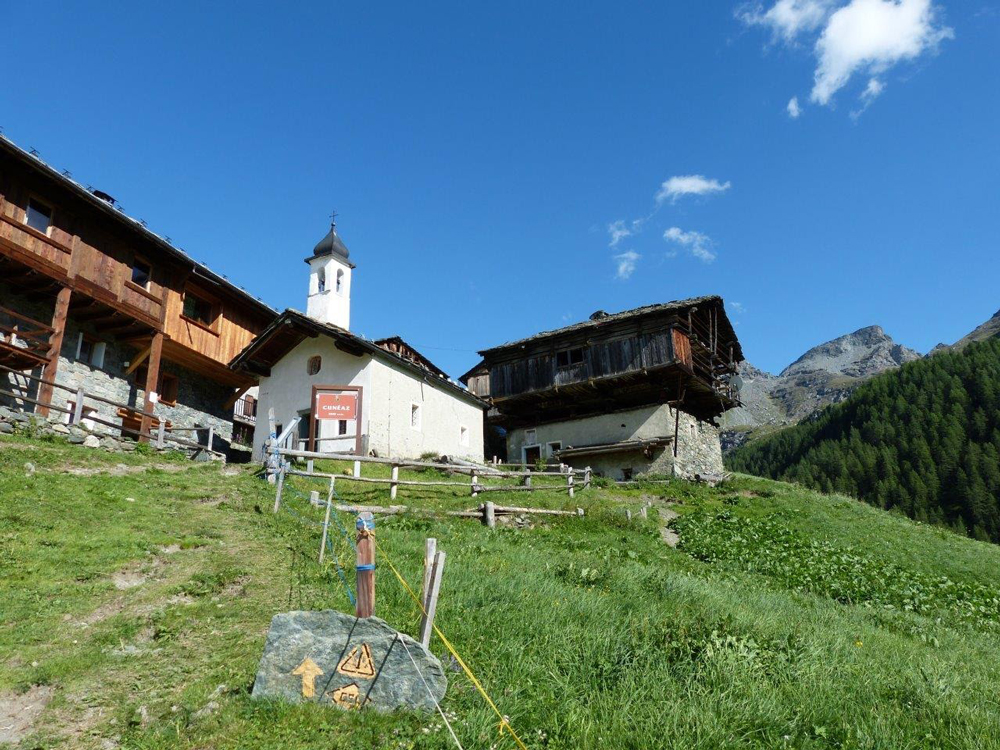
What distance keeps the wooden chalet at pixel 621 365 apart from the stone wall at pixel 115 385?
45.9 feet

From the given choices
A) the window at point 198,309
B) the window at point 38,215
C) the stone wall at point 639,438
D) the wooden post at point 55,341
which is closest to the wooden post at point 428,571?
the wooden post at point 55,341

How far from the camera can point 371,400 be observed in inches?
996

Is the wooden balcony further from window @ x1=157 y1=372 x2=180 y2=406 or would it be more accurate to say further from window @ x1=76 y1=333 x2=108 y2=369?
window @ x1=157 y1=372 x2=180 y2=406

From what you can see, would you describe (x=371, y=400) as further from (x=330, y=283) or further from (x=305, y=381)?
(x=330, y=283)

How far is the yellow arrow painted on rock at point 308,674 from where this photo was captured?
20.7 ft

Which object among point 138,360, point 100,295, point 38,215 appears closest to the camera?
point 38,215

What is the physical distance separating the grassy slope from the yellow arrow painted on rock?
20cm

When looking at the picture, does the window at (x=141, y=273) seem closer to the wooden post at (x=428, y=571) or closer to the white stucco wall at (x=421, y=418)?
the white stucco wall at (x=421, y=418)

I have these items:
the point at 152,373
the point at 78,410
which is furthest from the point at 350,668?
the point at 152,373

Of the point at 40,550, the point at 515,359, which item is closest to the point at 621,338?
the point at 515,359

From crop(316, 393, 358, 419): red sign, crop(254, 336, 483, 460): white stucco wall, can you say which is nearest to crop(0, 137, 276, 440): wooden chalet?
crop(254, 336, 483, 460): white stucco wall

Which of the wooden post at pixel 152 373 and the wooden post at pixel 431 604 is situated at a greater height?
the wooden post at pixel 152 373

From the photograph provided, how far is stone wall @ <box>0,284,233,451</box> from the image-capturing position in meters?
22.6

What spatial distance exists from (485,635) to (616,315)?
94.1 ft
